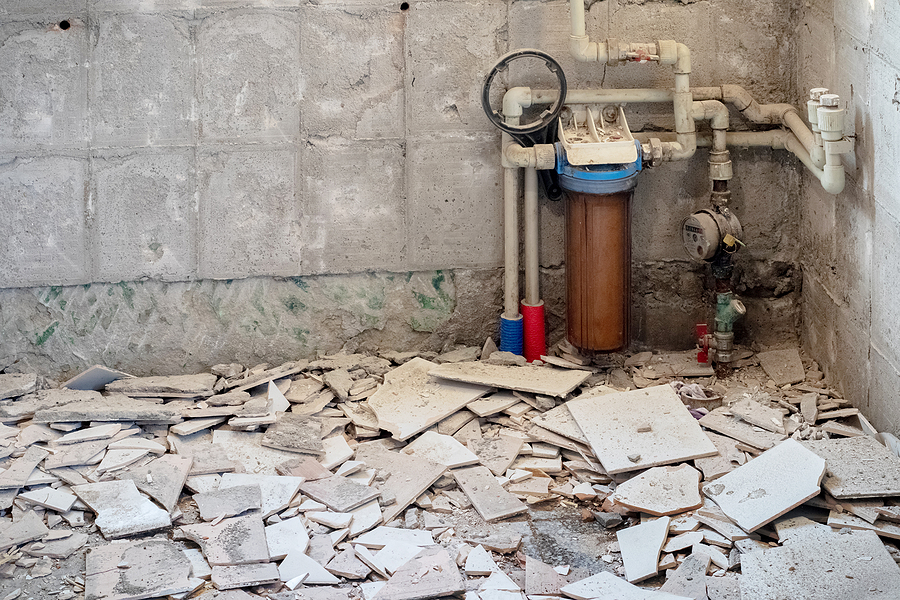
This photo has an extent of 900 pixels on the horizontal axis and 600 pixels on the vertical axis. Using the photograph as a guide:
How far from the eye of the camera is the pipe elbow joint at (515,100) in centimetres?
466

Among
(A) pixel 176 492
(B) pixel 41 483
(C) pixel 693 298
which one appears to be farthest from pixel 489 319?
(B) pixel 41 483

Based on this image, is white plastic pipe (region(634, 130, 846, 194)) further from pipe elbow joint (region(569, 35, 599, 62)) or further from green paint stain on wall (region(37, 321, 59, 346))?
green paint stain on wall (region(37, 321, 59, 346))

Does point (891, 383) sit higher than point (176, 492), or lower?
higher

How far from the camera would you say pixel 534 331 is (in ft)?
16.5

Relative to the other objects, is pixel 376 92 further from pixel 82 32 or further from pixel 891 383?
pixel 891 383

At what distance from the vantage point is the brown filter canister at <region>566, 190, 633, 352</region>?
4723 millimetres

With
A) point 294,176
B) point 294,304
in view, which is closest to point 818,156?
point 294,176

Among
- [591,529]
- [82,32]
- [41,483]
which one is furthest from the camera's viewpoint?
[82,32]

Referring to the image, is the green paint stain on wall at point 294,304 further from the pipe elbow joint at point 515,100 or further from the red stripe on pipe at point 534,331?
the pipe elbow joint at point 515,100

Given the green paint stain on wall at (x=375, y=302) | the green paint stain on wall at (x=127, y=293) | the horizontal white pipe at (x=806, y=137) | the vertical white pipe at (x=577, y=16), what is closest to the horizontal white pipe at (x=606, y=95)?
the vertical white pipe at (x=577, y=16)

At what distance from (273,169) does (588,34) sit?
5.09ft

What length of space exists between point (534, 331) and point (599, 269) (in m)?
0.46

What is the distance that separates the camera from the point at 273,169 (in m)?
4.83

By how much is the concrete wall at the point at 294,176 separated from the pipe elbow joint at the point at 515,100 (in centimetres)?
17
